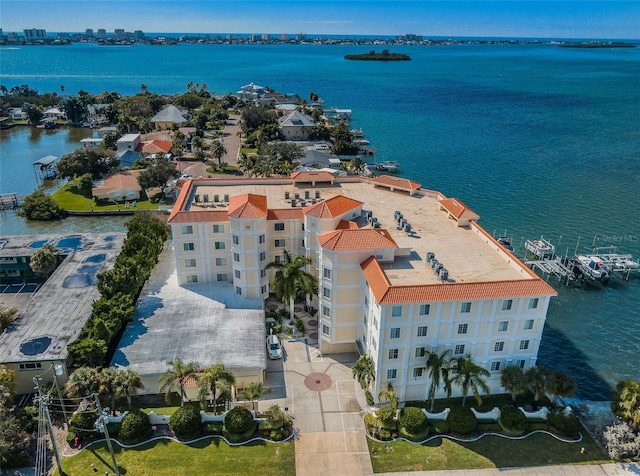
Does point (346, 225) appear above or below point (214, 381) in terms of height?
above

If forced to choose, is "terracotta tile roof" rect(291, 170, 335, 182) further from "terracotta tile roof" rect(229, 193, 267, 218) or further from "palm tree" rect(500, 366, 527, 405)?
"palm tree" rect(500, 366, 527, 405)

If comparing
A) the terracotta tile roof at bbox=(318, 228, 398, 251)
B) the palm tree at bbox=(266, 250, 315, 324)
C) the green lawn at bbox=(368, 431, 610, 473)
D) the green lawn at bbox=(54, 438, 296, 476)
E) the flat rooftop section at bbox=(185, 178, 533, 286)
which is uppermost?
the terracotta tile roof at bbox=(318, 228, 398, 251)

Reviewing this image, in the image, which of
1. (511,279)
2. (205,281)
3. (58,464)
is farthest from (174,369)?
(511,279)

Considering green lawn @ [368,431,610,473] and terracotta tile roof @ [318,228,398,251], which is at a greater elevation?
terracotta tile roof @ [318,228,398,251]

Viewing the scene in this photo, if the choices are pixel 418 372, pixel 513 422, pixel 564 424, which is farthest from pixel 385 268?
pixel 564 424

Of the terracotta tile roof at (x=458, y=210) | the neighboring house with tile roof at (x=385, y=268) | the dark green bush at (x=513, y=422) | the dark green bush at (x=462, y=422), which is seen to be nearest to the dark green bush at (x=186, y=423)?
the neighboring house with tile roof at (x=385, y=268)

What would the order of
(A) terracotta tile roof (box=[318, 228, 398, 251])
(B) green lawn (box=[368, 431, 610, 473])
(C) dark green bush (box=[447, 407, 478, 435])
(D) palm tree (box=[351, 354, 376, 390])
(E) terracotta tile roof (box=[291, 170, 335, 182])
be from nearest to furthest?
(B) green lawn (box=[368, 431, 610, 473]), (C) dark green bush (box=[447, 407, 478, 435]), (D) palm tree (box=[351, 354, 376, 390]), (A) terracotta tile roof (box=[318, 228, 398, 251]), (E) terracotta tile roof (box=[291, 170, 335, 182])

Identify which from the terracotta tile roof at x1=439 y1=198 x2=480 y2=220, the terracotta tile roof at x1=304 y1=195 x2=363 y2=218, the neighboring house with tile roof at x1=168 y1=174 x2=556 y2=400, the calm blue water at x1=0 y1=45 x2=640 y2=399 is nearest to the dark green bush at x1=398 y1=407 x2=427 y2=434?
the neighboring house with tile roof at x1=168 y1=174 x2=556 y2=400

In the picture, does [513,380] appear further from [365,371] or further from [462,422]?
[365,371]
